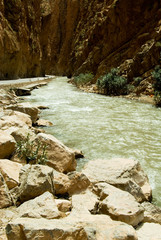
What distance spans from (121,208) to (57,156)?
1.84 meters

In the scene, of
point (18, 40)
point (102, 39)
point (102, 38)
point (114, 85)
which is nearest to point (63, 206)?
point (114, 85)

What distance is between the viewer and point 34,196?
2.57 meters

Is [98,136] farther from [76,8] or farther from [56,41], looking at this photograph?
[56,41]

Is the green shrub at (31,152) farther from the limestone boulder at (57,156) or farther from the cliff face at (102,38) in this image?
the cliff face at (102,38)

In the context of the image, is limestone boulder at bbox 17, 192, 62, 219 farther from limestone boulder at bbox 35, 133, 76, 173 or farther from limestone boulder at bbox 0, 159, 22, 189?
limestone boulder at bbox 35, 133, 76, 173

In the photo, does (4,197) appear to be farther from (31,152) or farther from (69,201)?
(31,152)

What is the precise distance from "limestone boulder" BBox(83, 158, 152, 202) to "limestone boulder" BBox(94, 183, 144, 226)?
0.54 meters

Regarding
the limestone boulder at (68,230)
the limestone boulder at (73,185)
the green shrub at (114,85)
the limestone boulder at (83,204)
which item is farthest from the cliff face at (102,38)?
the limestone boulder at (68,230)

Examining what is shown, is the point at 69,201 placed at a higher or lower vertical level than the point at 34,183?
lower

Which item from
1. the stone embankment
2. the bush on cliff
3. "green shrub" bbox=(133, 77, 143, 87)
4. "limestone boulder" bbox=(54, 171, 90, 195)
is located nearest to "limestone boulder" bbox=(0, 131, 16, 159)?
the stone embankment

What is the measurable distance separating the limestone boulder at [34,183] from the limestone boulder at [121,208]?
642 mm

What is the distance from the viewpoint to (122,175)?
3.41 meters

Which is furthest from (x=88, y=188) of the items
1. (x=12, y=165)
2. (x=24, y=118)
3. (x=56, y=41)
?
(x=56, y=41)

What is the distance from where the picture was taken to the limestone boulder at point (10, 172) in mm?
2797
